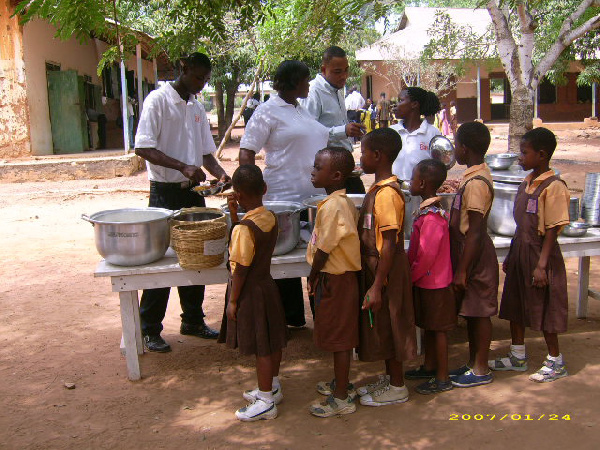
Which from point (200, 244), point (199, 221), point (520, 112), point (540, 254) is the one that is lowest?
point (540, 254)

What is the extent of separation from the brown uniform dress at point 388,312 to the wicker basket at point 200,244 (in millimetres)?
753

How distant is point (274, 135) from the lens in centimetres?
363

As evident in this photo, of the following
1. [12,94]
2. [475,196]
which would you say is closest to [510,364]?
[475,196]

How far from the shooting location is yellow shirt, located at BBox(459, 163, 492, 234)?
9.93 ft

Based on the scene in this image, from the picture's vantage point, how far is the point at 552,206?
307cm

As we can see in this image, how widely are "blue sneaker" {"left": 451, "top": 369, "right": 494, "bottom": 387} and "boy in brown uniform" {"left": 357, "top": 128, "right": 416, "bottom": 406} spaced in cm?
42

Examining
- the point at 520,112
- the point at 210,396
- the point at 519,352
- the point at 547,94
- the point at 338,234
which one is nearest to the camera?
the point at 338,234

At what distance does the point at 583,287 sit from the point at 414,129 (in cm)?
161

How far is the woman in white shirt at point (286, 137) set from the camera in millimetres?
3582

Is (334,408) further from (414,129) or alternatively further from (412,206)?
(414,129)

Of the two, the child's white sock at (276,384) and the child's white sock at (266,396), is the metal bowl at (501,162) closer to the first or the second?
the child's white sock at (276,384)

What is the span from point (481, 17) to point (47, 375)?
1071 inches

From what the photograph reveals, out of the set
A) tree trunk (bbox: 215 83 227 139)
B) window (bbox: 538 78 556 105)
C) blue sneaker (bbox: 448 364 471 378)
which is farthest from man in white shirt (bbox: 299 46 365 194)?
window (bbox: 538 78 556 105)
